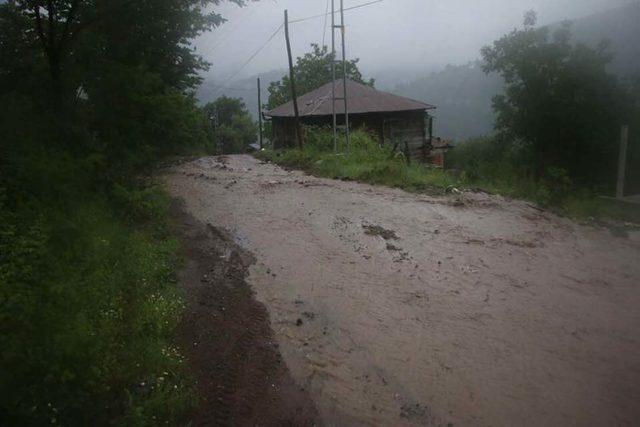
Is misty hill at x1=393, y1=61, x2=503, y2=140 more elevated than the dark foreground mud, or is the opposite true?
misty hill at x1=393, y1=61, x2=503, y2=140

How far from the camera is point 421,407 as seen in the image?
4340 mm

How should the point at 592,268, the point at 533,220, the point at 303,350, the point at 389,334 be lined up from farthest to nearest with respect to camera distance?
1. the point at 533,220
2. the point at 592,268
3. the point at 389,334
4. the point at 303,350

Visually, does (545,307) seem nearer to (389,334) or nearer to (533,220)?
(389,334)

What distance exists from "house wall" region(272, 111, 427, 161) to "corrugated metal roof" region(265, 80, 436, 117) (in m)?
0.47

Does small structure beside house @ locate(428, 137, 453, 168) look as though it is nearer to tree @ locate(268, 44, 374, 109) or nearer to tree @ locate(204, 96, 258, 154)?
tree @ locate(268, 44, 374, 109)

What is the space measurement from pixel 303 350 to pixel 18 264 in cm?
304

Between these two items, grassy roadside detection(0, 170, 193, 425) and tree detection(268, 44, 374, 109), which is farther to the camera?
tree detection(268, 44, 374, 109)

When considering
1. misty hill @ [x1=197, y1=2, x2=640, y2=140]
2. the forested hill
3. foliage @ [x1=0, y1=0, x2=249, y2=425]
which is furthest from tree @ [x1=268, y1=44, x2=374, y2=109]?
foliage @ [x1=0, y1=0, x2=249, y2=425]

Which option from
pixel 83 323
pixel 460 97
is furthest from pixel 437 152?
pixel 460 97

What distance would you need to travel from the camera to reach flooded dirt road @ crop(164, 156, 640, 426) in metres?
4.48

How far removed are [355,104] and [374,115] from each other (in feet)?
4.09

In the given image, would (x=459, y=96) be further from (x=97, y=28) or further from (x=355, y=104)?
(x=97, y=28)

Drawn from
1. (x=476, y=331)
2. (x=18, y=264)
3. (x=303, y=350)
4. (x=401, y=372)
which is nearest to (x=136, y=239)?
(x=18, y=264)

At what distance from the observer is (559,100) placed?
22.4m
